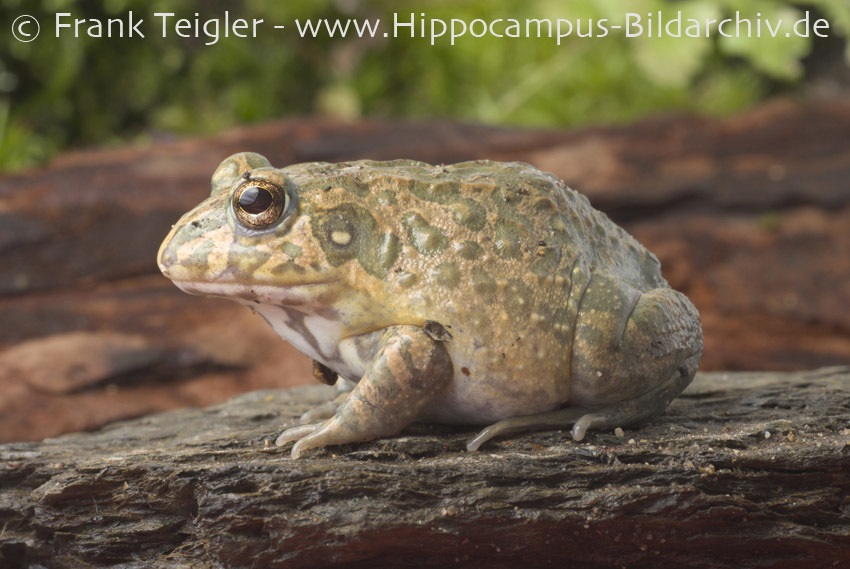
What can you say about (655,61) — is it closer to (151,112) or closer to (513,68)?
(513,68)

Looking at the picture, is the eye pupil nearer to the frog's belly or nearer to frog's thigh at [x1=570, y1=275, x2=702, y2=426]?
the frog's belly

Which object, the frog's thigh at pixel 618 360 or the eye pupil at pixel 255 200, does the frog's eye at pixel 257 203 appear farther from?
the frog's thigh at pixel 618 360

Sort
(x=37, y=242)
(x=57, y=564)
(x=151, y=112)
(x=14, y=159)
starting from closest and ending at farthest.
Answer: (x=57, y=564), (x=37, y=242), (x=14, y=159), (x=151, y=112)

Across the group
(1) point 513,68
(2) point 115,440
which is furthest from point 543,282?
(1) point 513,68

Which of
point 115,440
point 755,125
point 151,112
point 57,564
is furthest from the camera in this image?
point 151,112

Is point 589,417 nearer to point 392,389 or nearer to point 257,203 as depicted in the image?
point 392,389

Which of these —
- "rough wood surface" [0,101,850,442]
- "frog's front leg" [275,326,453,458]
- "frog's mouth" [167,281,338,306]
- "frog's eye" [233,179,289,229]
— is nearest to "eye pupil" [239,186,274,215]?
"frog's eye" [233,179,289,229]
